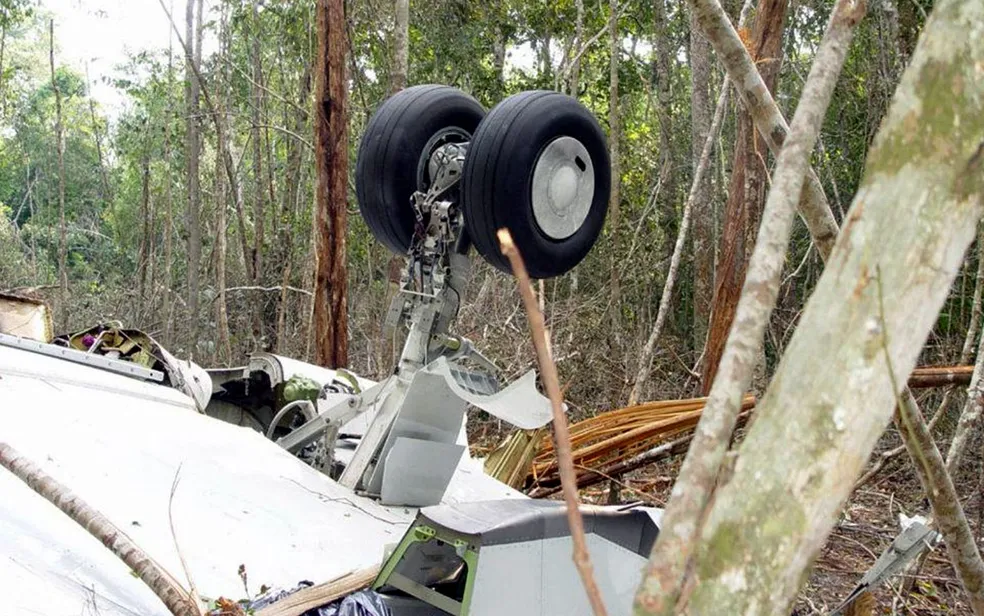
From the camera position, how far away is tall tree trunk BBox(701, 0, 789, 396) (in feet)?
26.4

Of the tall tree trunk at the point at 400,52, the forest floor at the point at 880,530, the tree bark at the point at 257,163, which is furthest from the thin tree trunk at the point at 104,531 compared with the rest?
the tree bark at the point at 257,163

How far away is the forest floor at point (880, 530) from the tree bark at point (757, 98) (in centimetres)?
213

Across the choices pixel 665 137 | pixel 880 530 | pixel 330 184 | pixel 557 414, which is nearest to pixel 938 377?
pixel 880 530

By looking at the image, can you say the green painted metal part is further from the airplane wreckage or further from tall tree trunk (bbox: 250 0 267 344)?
tall tree trunk (bbox: 250 0 267 344)

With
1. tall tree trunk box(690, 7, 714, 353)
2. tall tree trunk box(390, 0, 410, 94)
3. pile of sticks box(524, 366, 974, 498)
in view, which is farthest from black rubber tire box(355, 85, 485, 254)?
tall tree trunk box(690, 7, 714, 353)

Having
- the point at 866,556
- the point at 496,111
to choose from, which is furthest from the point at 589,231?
the point at 866,556

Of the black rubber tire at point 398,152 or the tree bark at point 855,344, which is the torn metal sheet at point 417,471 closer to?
the black rubber tire at point 398,152

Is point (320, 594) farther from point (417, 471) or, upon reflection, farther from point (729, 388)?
point (729, 388)

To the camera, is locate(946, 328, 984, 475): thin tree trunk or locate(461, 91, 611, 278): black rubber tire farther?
locate(946, 328, 984, 475): thin tree trunk

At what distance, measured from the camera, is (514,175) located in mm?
4242

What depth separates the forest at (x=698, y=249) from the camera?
1009 mm

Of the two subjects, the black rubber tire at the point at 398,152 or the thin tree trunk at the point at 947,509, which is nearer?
the thin tree trunk at the point at 947,509

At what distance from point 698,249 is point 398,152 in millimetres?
7402

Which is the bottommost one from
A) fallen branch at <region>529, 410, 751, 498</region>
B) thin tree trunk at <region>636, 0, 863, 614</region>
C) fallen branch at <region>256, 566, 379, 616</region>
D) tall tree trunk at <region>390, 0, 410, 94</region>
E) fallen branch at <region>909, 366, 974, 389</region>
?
fallen branch at <region>529, 410, 751, 498</region>
